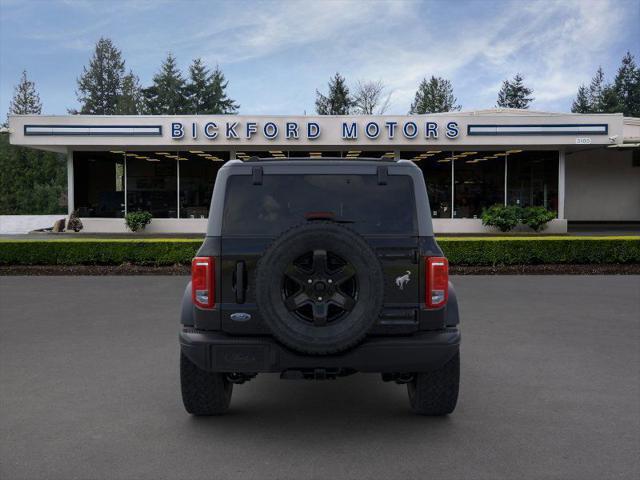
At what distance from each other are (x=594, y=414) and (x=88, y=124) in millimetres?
25440

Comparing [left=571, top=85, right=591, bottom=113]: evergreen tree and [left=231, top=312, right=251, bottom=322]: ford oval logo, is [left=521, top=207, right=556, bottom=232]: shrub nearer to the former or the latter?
[left=231, top=312, right=251, bottom=322]: ford oval logo

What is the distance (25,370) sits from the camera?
6.42 m

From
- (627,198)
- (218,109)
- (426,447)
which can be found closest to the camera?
(426,447)

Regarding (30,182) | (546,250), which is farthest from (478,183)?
(30,182)

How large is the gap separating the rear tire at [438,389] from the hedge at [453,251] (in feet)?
36.8

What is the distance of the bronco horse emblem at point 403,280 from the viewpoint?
4340 millimetres

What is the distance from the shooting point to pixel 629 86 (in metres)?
84.3

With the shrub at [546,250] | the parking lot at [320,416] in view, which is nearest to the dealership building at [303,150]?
the shrub at [546,250]

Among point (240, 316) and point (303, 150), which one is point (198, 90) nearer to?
point (303, 150)

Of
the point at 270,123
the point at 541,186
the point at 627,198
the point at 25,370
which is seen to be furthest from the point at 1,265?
the point at 627,198

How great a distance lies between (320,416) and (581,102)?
93285 millimetres

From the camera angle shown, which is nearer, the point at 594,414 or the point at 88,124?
the point at 594,414

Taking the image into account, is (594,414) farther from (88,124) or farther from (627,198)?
(627,198)

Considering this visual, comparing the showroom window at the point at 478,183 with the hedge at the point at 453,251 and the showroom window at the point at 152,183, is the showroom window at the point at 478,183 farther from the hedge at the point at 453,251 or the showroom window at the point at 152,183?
the showroom window at the point at 152,183
